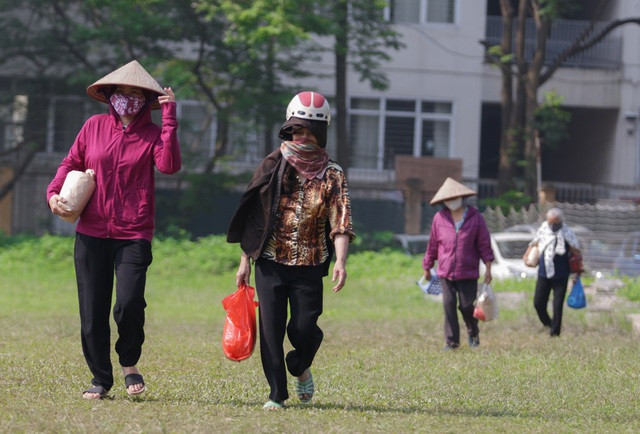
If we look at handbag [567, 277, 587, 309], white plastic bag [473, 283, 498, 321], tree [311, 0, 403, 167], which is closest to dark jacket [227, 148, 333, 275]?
white plastic bag [473, 283, 498, 321]

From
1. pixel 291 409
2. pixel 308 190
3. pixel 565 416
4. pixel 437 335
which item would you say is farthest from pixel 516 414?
pixel 437 335

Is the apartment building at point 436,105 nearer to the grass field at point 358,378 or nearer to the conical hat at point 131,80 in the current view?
the grass field at point 358,378

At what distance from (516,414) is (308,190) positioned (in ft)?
7.03

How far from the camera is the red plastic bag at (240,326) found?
8.05m

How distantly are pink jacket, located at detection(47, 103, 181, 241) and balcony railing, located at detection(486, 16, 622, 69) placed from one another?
29.6 meters

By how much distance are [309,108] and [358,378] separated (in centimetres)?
316

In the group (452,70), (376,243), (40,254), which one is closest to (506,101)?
(452,70)

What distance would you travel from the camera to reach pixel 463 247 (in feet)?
43.5

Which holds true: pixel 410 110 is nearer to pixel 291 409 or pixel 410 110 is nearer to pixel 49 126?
pixel 49 126

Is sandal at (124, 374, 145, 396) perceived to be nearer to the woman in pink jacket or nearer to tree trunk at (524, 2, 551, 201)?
the woman in pink jacket

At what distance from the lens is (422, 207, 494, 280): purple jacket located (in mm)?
13266

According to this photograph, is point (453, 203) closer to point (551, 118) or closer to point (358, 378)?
point (358, 378)

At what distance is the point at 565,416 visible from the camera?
27.4ft

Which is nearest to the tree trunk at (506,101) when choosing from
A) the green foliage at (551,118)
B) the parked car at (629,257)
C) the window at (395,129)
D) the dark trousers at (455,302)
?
the green foliage at (551,118)
